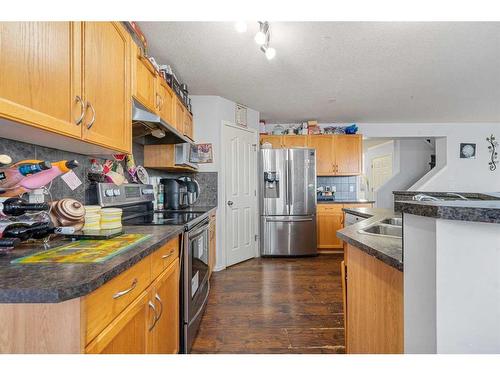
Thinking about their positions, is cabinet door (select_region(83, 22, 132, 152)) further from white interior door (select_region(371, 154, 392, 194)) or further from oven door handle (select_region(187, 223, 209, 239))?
white interior door (select_region(371, 154, 392, 194))

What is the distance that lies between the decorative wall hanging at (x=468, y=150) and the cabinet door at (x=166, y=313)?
18.0 ft

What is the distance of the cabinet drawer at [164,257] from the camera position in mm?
1068

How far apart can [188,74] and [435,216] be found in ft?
8.71

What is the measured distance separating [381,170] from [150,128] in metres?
6.43

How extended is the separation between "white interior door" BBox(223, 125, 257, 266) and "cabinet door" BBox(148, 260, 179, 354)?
1.88 meters

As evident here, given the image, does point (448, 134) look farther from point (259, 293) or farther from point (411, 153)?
point (259, 293)

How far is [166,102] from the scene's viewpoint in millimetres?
2070

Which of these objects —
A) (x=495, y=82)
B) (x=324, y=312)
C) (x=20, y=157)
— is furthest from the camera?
(x=495, y=82)

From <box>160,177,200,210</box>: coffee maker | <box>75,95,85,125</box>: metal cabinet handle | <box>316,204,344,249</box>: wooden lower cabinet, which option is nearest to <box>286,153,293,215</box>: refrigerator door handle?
<box>316,204,344,249</box>: wooden lower cabinet

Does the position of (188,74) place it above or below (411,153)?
above

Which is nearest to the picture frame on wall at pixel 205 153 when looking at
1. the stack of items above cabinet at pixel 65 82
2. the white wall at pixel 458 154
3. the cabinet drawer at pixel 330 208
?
the stack of items above cabinet at pixel 65 82
